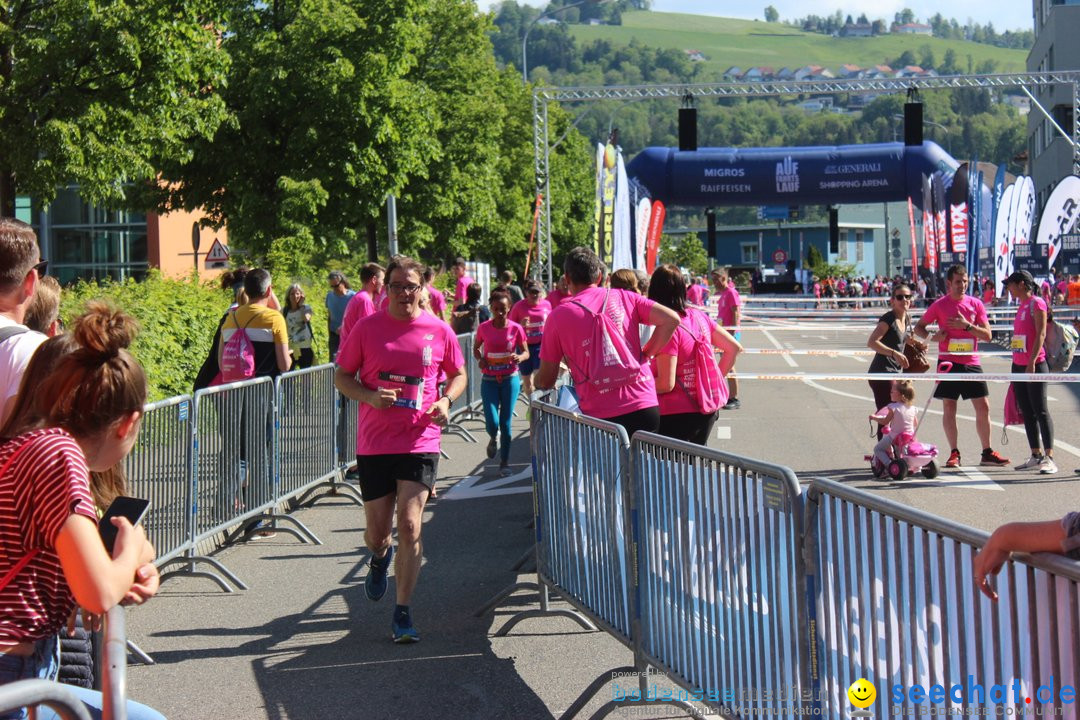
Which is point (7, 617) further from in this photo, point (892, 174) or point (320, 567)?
point (892, 174)

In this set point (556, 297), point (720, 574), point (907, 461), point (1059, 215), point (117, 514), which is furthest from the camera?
point (1059, 215)

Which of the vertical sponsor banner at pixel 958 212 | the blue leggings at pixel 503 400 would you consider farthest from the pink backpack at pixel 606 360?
the vertical sponsor banner at pixel 958 212

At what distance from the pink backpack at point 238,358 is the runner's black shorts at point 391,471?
11.5ft

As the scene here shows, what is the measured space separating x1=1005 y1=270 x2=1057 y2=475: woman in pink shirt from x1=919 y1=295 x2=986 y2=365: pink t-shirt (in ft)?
1.25

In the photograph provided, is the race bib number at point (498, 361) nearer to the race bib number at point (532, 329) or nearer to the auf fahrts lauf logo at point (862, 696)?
the race bib number at point (532, 329)

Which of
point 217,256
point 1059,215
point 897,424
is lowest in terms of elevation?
point 897,424

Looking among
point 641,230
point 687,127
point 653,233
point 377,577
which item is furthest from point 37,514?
point 687,127

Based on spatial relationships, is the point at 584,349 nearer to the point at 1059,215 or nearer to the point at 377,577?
the point at 377,577

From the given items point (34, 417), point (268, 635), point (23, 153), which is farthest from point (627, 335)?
point (23, 153)

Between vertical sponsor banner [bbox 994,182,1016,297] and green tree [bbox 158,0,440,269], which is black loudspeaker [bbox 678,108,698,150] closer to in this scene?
vertical sponsor banner [bbox 994,182,1016,297]

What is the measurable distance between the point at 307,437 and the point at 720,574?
249 inches

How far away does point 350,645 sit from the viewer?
21.1 feet

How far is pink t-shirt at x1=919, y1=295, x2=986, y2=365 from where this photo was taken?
11.8 meters

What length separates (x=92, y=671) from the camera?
3742 millimetres
